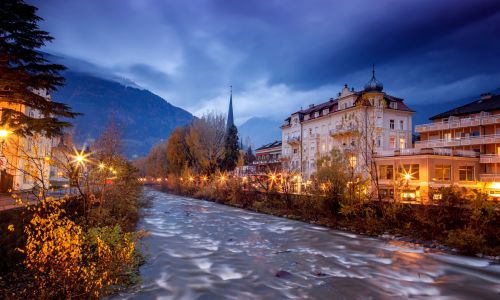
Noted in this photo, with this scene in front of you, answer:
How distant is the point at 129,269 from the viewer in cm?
1247

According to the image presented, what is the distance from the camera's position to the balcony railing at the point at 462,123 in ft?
139

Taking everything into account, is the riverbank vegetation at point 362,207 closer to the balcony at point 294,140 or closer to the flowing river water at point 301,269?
the flowing river water at point 301,269

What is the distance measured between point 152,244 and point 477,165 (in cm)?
4083

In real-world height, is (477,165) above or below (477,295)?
above

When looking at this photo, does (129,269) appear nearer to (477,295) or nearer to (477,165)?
(477,295)

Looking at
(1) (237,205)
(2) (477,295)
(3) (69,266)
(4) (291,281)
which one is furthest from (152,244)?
(1) (237,205)

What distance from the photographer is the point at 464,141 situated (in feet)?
145

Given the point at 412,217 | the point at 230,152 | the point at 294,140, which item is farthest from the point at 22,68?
the point at 294,140

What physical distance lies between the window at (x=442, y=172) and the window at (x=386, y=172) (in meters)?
5.30

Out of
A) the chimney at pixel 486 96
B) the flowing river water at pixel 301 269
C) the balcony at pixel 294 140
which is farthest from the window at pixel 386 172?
the flowing river water at pixel 301 269

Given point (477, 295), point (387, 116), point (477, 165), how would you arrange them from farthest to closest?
1. point (387, 116)
2. point (477, 165)
3. point (477, 295)

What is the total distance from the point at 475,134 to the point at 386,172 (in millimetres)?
14399

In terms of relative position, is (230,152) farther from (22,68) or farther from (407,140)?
(22,68)

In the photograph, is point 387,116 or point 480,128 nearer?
point 480,128
